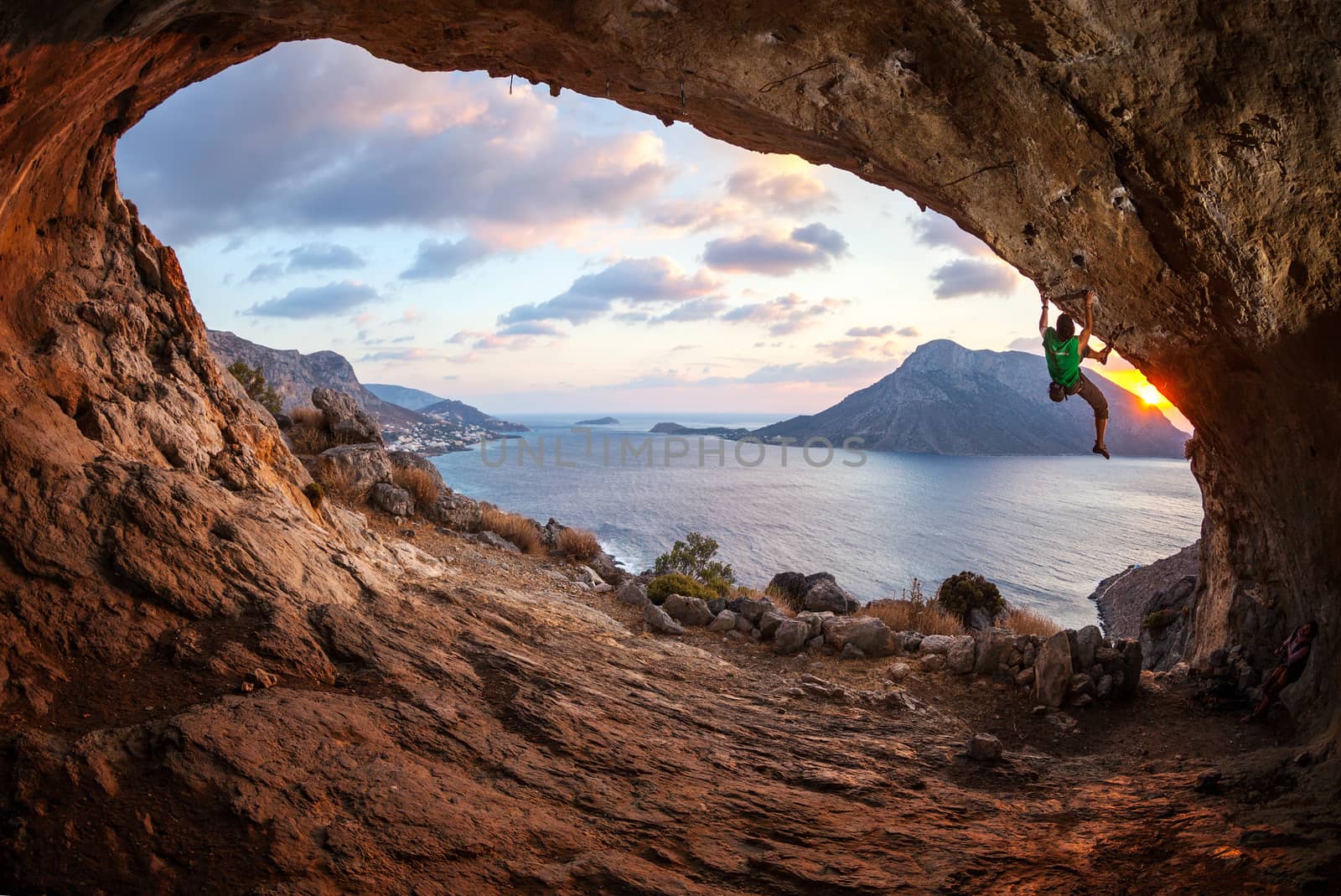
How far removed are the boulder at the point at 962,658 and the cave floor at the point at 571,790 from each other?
1.78 meters

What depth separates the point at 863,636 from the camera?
11.0 m

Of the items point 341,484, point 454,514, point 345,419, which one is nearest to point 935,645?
point 454,514

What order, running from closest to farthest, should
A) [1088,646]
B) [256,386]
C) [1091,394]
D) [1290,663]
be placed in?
[1290,663] → [1091,394] → [1088,646] → [256,386]

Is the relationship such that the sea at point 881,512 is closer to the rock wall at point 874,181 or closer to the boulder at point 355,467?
the boulder at point 355,467

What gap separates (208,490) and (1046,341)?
9465mm

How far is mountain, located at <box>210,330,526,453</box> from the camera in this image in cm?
5544

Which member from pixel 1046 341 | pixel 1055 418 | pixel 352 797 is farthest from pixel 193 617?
pixel 1055 418

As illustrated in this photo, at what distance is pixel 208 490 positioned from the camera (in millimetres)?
6871

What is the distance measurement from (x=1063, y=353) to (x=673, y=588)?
8405mm

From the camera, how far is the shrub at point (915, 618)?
1380 cm

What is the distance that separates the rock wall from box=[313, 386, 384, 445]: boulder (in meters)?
8.85

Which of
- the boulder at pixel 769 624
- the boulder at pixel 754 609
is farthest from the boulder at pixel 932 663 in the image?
the boulder at pixel 754 609

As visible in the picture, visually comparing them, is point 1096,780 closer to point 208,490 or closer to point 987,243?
point 987,243

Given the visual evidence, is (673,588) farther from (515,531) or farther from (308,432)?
(308,432)
